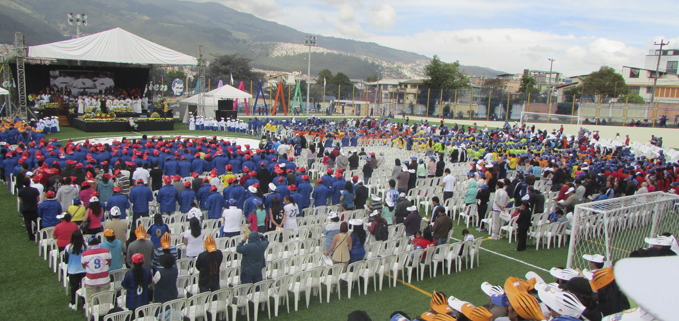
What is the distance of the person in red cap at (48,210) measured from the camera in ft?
26.2

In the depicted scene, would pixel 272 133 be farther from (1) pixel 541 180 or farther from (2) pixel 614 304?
Answer: (2) pixel 614 304

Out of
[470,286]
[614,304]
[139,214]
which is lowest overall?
[470,286]

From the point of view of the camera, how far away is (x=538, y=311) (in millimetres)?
3580

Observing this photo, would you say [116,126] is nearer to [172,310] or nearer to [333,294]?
[333,294]

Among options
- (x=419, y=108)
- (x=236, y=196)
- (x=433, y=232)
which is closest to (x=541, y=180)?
(x=433, y=232)

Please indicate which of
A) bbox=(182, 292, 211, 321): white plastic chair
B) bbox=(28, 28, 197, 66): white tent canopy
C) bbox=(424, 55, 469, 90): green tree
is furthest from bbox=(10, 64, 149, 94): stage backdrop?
bbox=(424, 55, 469, 90): green tree

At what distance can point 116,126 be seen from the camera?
25.7m

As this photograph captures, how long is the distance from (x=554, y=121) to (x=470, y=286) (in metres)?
38.2

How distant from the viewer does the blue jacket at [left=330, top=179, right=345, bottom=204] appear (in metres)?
10.7

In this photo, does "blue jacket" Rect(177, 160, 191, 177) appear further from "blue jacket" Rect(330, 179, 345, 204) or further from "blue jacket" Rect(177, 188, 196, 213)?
"blue jacket" Rect(330, 179, 345, 204)

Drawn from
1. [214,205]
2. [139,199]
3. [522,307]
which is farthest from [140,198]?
[522,307]

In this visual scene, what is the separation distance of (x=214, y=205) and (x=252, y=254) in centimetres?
306

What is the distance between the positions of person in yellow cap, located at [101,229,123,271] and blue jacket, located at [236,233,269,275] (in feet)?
5.57

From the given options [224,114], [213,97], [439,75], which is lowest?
[224,114]
